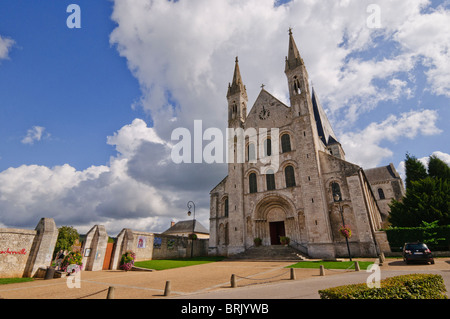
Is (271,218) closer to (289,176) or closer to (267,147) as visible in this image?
(289,176)

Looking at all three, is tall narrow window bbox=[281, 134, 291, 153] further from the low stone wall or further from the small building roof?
the small building roof

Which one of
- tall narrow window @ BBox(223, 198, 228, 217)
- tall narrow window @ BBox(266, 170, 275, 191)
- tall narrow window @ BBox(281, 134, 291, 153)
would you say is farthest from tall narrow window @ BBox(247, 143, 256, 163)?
tall narrow window @ BBox(223, 198, 228, 217)

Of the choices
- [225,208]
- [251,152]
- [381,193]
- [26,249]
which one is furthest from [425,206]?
[26,249]

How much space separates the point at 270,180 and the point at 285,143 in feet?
16.0

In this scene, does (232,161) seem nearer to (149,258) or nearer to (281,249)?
(281,249)

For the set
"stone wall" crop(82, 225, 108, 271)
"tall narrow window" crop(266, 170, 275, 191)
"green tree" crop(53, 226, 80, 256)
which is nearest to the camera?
"stone wall" crop(82, 225, 108, 271)

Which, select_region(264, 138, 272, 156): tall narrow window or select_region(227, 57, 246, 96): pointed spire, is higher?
select_region(227, 57, 246, 96): pointed spire

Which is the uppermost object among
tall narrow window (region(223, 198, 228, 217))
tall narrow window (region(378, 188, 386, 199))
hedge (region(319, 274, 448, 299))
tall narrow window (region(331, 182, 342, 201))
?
tall narrow window (region(378, 188, 386, 199))

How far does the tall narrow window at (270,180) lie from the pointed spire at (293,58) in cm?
1407

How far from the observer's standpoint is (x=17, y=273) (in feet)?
41.0

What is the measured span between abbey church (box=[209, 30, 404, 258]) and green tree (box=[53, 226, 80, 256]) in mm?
22194

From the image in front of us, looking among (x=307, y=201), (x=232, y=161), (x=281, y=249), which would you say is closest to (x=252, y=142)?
(x=232, y=161)

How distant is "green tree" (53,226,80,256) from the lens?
32.3 metres
